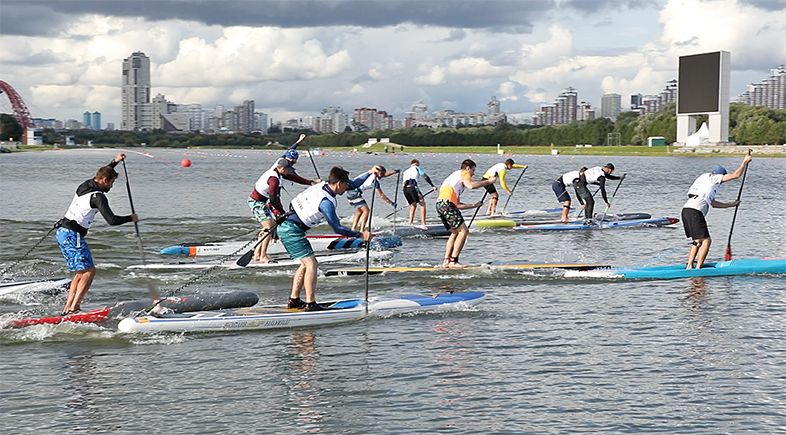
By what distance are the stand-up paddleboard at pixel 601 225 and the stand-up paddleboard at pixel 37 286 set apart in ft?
49.4

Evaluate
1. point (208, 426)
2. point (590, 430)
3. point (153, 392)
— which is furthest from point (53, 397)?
point (590, 430)

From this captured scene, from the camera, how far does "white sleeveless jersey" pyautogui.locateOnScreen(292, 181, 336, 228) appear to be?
1149cm

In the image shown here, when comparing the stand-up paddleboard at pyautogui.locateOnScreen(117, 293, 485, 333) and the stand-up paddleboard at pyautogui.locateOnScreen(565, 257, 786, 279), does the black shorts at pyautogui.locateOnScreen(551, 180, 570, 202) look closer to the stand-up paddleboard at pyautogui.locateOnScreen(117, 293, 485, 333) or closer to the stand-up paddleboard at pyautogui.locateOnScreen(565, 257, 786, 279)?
the stand-up paddleboard at pyautogui.locateOnScreen(565, 257, 786, 279)

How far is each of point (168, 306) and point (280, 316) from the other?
1714 millimetres

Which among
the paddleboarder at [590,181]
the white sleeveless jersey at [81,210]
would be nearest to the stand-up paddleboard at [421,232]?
the paddleboarder at [590,181]

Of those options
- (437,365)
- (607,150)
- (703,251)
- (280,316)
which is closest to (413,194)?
(703,251)

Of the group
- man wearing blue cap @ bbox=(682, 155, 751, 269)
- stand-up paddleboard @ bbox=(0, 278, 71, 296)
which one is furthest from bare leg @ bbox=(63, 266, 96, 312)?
man wearing blue cap @ bbox=(682, 155, 751, 269)

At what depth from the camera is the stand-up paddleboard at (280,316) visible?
468 inches

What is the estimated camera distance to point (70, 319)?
1224cm

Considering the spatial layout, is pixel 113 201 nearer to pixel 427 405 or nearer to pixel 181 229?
pixel 181 229

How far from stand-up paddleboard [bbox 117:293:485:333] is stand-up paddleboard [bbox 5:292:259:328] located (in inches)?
11.9

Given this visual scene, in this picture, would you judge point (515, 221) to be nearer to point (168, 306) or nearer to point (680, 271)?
point (680, 271)

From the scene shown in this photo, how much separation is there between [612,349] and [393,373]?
313 cm

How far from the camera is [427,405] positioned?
9.02 meters
